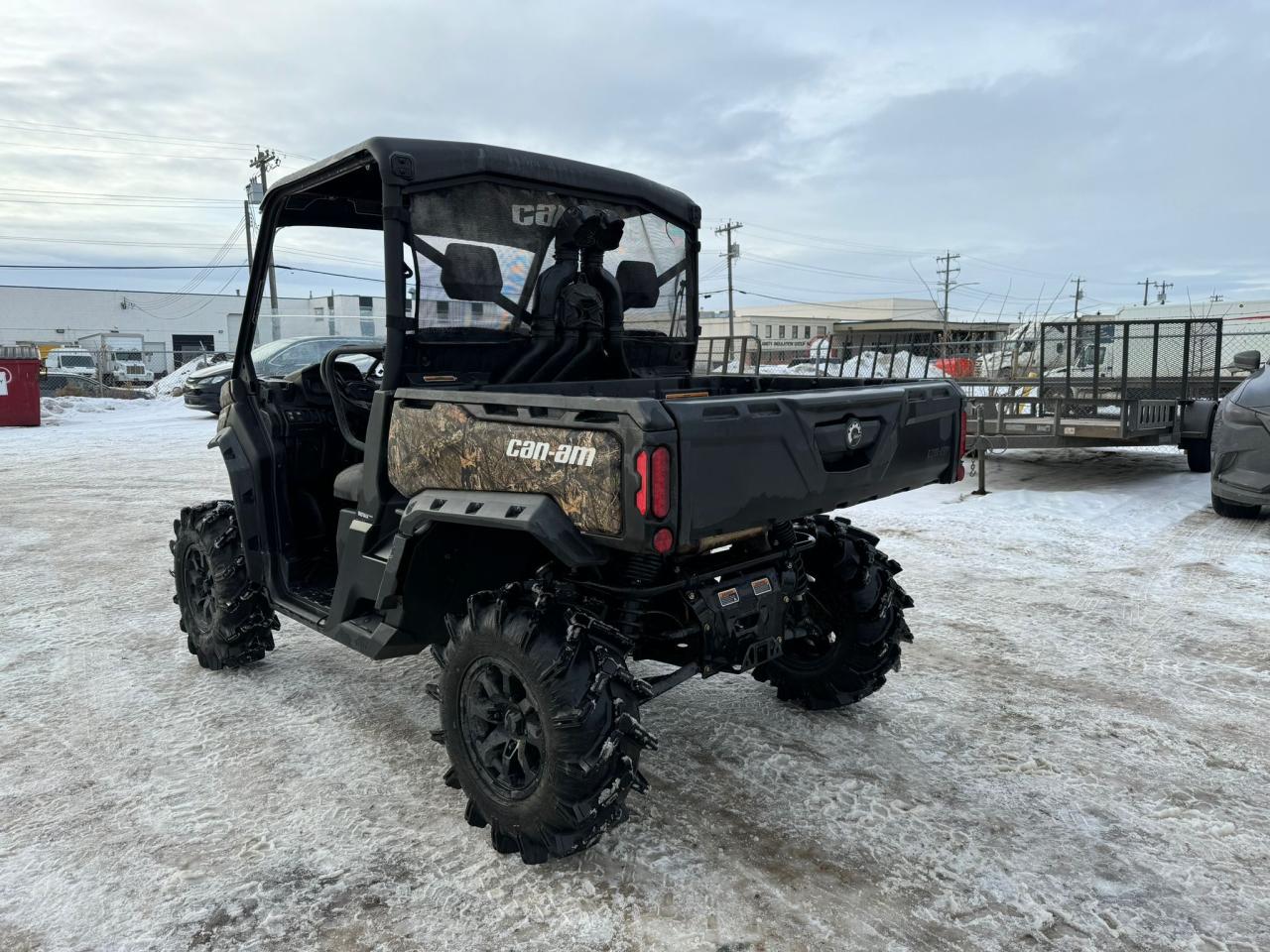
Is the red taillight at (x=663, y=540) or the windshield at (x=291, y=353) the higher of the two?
the windshield at (x=291, y=353)

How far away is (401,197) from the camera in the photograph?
335cm

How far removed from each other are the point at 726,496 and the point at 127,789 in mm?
A: 2580

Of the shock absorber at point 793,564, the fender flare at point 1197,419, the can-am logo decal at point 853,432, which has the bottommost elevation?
the shock absorber at point 793,564

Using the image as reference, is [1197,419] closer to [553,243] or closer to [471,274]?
[553,243]

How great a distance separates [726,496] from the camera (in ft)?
8.66

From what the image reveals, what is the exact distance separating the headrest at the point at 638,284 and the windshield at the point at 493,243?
2cm

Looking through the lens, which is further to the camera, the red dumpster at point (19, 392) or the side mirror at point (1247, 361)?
the red dumpster at point (19, 392)

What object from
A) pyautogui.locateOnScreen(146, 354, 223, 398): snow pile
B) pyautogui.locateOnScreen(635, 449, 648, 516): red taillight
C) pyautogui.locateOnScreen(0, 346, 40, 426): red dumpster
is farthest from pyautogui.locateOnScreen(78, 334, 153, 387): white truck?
pyautogui.locateOnScreen(635, 449, 648, 516): red taillight

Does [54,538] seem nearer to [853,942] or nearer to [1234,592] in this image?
[853,942]

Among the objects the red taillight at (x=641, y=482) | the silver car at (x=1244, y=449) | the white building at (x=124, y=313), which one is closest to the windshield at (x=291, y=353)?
the red taillight at (x=641, y=482)

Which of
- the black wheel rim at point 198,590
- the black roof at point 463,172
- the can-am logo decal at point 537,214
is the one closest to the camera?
the black roof at point 463,172

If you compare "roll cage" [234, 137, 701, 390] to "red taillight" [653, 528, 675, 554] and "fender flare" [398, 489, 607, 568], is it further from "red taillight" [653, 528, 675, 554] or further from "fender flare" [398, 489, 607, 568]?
"red taillight" [653, 528, 675, 554]

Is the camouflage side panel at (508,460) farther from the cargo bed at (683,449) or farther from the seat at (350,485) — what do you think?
the seat at (350,485)

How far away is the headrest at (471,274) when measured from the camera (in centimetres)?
356
